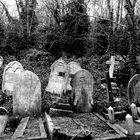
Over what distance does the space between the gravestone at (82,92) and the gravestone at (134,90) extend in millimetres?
1268

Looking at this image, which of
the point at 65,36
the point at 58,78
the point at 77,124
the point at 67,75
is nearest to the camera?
the point at 77,124

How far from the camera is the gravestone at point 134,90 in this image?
6.55m

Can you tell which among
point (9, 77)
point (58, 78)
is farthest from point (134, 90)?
point (9, 77)

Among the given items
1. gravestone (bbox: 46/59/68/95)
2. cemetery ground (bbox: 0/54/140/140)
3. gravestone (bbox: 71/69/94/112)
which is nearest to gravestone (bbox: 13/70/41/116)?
cemetery ground (bbox: 0/54/140/140)

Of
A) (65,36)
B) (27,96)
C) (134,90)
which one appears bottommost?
(27,96)

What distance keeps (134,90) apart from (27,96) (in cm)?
332

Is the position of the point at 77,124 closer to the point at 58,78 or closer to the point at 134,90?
the point at 134,90

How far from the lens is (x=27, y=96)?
6648 millimetres

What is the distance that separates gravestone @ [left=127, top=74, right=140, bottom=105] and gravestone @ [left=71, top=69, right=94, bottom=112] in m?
1.27

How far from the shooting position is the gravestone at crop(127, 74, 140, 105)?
6553 mm

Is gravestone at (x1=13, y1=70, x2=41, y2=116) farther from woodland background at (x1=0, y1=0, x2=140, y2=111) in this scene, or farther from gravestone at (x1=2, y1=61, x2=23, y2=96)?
woodland background at (x1=0, y1=0, x2=140, y2=111)

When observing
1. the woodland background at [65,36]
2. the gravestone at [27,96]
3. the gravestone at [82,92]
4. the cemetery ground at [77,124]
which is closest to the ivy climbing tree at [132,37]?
the cemetery ground at [77,124]

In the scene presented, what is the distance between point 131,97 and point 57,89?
2.75 metres

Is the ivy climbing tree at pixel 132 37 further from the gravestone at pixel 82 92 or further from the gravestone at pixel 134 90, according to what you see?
the gravestone at pixel 82 92
